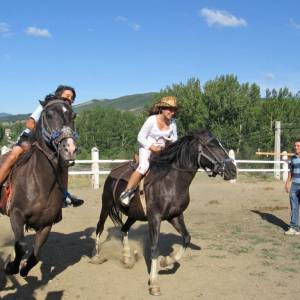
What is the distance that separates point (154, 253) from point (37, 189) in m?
1.85

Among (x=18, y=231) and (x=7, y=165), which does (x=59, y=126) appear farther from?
(x=18, y=231)

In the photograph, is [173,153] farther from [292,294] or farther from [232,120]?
[232,120]

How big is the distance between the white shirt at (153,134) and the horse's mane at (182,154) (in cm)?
18

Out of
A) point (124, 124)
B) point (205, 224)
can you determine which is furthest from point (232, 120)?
point (205, 224)

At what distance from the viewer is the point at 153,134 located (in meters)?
6.84

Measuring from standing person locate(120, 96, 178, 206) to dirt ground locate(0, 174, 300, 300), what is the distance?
123cm

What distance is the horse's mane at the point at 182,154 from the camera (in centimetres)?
657

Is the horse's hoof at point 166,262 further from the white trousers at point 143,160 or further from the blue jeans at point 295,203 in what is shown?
the blue jeans at point 295,203

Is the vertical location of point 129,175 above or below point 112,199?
above

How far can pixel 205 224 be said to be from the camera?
10836 mm

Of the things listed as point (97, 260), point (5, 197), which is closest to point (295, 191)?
point (97, 260)

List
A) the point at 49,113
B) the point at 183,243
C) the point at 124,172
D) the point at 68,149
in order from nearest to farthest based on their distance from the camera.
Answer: the point at 68,149
the point at 49,113
the point at 183,243
the point at 124,172

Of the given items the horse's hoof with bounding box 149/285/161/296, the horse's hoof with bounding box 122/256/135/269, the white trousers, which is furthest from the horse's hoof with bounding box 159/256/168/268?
the white trousers

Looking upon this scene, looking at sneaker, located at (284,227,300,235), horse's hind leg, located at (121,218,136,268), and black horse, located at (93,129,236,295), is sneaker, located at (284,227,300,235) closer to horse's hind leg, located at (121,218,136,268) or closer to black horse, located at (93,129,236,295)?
black horse, located at (93,129,236,295)
